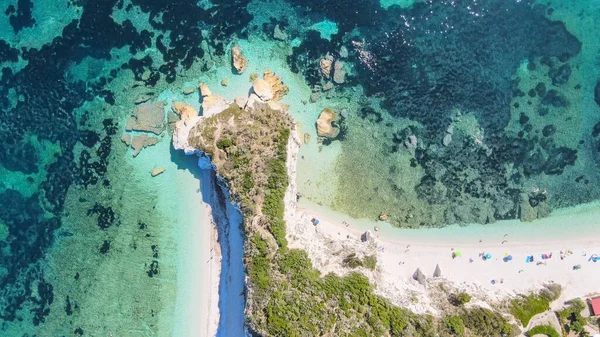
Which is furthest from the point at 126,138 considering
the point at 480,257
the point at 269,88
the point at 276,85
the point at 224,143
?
the point at 480,257

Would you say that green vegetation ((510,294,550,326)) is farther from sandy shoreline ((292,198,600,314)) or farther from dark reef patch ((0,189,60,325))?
dark reef patch ((0,189,60,325))

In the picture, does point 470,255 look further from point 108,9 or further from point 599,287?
point 108,9

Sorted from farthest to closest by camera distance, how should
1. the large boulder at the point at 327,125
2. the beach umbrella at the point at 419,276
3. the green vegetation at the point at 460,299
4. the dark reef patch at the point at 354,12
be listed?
1. the dark reef patch at the point at 354,12
2. the large boulder at the point at 327,125
3. the beach umbrella at the point at 419,276
4. the green vegetation at the point at 460,299

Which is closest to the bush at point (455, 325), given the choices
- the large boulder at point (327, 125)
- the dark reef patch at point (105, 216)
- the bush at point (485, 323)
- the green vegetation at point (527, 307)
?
the bush at point (485, 323)

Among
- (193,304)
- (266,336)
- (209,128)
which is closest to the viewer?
(266,336)

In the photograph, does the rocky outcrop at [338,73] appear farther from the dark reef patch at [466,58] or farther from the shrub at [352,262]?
the shrub at [352,262]

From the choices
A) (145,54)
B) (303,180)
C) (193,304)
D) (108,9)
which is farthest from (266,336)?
(108,9)

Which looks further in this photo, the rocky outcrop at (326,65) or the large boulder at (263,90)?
the rocky outcrop at (326,65)

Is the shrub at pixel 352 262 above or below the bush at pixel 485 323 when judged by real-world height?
above
